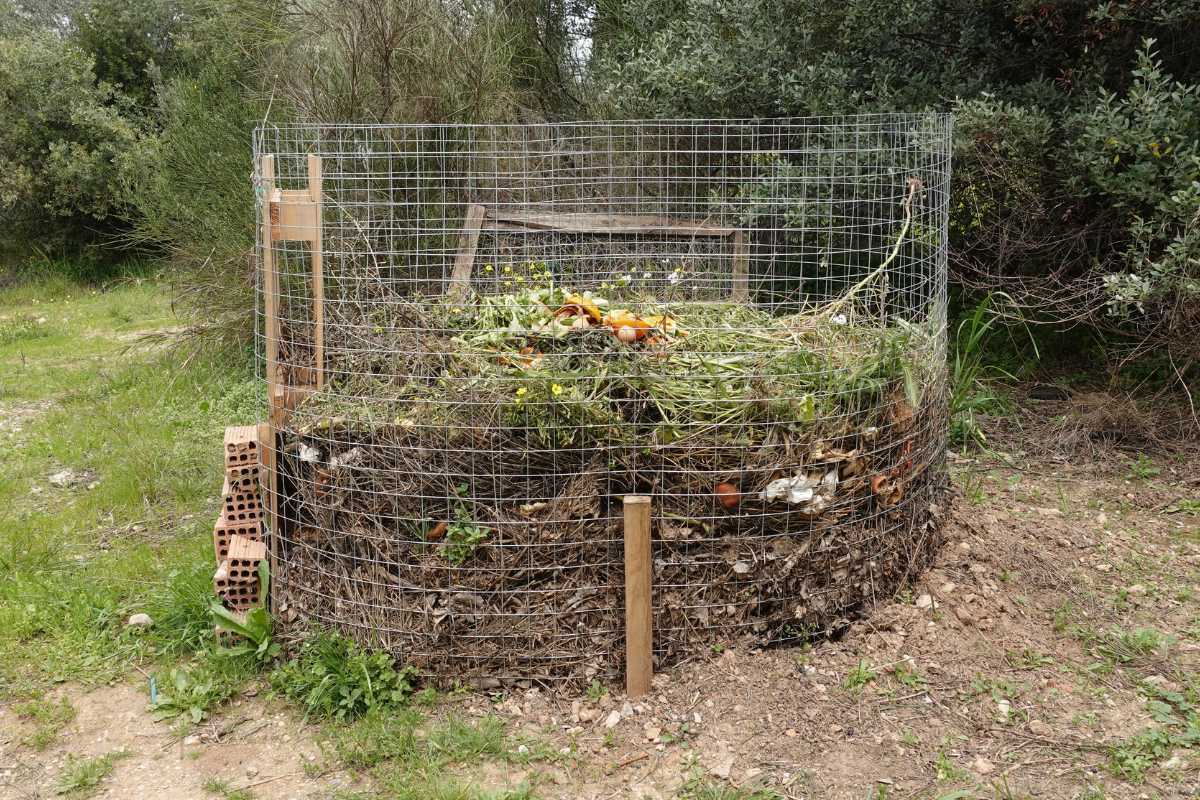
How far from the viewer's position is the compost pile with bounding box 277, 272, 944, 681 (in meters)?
3.45

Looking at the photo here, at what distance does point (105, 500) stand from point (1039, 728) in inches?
176

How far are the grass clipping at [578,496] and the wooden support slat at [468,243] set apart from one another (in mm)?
1948

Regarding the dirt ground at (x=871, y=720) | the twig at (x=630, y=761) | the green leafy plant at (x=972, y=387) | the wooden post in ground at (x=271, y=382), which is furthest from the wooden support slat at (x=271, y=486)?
the green leafy plant at (x=972, y=387)

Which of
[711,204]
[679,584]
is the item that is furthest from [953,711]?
[711,204]

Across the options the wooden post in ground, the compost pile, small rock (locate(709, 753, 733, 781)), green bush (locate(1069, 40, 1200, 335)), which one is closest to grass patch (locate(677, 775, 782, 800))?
small rock (locate(709, 753, 733, 781))

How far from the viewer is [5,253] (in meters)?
14.3

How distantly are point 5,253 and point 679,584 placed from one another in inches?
548

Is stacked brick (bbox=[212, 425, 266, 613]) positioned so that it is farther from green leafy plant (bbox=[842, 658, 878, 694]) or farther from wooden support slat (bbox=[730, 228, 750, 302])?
wooden support slat (bbox=[730, 228, 750, 302])

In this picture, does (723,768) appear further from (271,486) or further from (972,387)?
(972,387)

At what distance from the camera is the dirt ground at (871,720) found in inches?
120

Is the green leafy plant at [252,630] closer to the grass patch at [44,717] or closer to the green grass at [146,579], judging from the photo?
the green grass at [146,579]

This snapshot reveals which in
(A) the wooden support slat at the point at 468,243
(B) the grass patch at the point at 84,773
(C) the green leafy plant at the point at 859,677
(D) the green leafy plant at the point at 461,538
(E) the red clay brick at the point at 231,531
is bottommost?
(B) the grass patch at the point at 84,773

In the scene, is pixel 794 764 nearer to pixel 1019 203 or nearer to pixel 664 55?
pixel 1019 203

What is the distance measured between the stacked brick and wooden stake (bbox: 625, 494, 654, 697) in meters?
1.39
